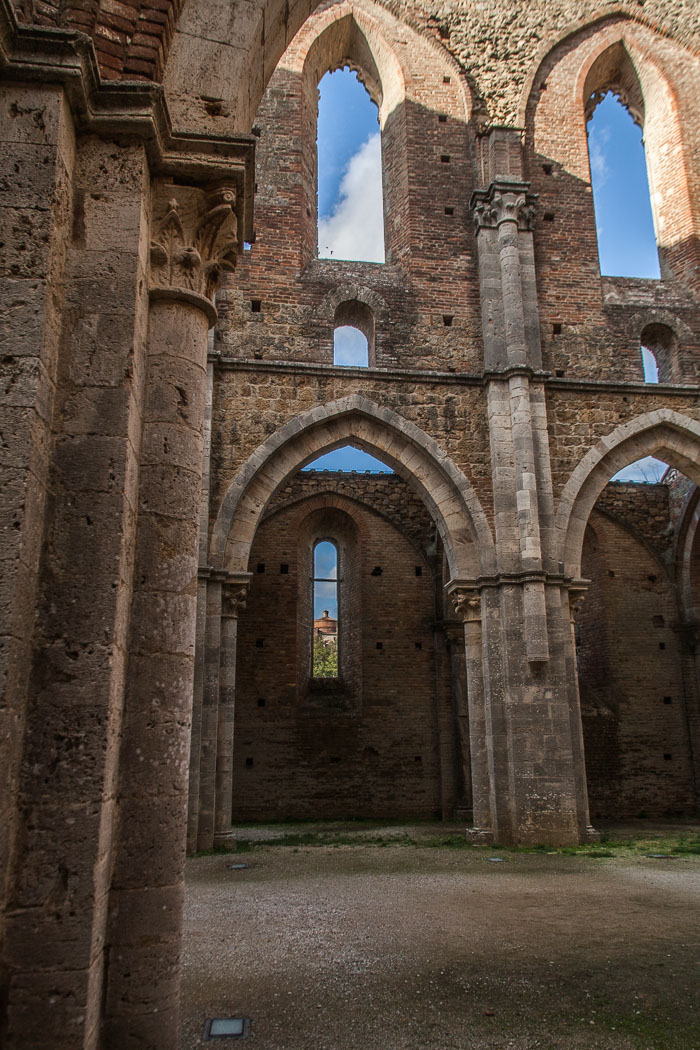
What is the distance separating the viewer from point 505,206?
11586mm

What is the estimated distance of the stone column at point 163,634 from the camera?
8.91ft

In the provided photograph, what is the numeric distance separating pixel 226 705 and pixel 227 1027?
6.55 metres

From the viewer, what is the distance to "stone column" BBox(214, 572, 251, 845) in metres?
9.63

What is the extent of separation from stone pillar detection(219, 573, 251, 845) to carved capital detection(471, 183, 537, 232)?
6.30m

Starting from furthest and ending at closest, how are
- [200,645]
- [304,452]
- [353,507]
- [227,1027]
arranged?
[353,507] → [304,452] → [200,645] → [227,1027]

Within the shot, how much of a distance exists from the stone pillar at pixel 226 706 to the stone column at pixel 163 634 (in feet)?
22.2

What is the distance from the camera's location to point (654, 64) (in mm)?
13258

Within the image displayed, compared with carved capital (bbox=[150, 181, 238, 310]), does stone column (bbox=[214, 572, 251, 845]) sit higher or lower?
lower

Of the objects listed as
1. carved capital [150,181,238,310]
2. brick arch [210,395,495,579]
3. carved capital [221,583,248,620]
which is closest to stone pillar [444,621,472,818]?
brick arch [210,395,495,579]

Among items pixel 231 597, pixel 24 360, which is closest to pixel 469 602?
pixel 231 597

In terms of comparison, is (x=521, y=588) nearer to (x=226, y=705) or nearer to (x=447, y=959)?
(x=226, y=705)

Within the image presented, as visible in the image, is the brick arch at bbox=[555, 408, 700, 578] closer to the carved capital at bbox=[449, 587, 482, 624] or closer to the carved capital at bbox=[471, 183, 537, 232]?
the carved capital at bbox=[449, 587, 482, 624]

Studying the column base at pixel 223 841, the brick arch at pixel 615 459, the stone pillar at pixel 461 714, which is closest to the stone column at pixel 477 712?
the brick arch at pixel 615 459

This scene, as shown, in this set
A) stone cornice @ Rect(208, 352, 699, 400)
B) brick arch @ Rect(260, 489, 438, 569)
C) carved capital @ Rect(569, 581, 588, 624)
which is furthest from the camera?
brick arch @ Rect(260, 489, 438, 569)
